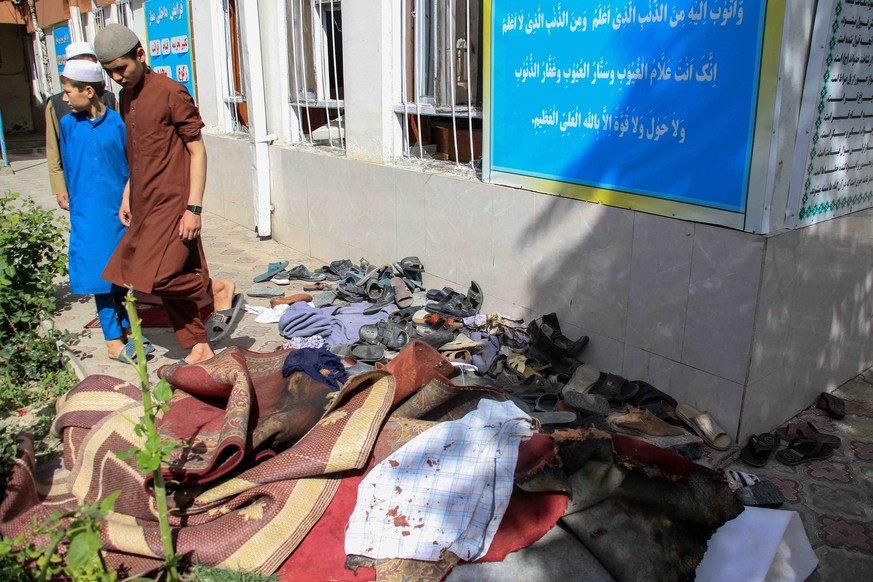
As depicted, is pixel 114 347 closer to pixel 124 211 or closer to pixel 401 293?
pixel 124 211

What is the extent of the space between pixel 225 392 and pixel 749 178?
257 centimetres

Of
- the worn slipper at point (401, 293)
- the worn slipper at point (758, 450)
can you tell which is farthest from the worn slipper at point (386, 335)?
the worn slipper at point (758, 450)

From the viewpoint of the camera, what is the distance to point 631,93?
12.1ft

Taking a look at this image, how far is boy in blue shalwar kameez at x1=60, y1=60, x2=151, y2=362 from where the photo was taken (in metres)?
4.23

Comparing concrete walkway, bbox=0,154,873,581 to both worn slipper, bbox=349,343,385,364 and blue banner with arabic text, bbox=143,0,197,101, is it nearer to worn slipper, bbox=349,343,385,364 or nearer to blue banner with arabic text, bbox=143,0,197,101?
worn slipper, bbox=349,343,385,364

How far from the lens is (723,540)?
261 cm

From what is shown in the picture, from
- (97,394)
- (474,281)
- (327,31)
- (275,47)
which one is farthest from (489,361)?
(275,47)

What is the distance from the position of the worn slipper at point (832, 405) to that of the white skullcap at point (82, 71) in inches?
175

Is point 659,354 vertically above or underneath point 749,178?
Answer: underneath

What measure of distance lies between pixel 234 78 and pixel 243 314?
4231mm

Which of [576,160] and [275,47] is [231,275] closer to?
[275,47]

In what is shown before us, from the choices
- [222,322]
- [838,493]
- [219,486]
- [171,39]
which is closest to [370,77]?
[222,322]

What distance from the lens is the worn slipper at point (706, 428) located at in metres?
3.48

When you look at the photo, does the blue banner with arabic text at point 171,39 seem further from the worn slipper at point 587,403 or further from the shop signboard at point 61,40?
the worn slipper at point 587,403
